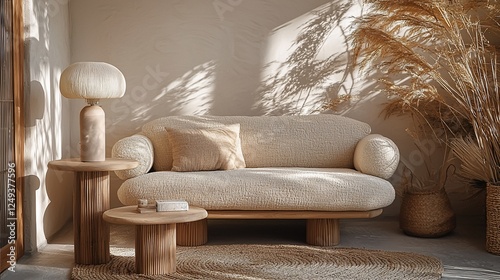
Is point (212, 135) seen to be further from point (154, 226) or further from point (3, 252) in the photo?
point (3, 252)

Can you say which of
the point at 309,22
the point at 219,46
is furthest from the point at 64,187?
the point at 309,22

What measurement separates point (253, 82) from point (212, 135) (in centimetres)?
80

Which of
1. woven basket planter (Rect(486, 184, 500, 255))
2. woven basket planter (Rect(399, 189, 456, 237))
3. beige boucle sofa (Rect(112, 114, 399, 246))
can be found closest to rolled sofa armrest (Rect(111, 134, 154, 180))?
beige boucle sofa (Rect(112, 114, 399, 246))

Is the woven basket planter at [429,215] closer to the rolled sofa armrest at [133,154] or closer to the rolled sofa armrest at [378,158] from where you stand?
the rolled sofa armrest at [378,158]

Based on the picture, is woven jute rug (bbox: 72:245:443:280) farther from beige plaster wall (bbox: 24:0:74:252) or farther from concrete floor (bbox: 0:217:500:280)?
beige plaster wall (bbox: 24:0:74:252)

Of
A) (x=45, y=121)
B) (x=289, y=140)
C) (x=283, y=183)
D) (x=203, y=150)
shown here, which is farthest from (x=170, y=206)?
(x=289, y=140)

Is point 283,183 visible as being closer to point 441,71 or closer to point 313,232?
point 313,232

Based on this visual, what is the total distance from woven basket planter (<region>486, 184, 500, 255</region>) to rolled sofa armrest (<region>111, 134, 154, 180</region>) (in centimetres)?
216

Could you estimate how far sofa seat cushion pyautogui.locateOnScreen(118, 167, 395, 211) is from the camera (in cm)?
407

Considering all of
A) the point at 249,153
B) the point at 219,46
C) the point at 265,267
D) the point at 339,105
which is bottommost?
the point at 265,267

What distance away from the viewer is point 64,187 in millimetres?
4895

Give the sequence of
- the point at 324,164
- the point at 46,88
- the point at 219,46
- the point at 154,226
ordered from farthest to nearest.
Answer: the point at 219,46 → the point at 324,164 → the point at 46,88 → the point at 154,226

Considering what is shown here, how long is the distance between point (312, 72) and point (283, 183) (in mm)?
1373

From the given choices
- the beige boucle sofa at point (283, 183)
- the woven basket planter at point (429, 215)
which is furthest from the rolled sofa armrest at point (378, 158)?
the woven basket planter at point (429, 215)
